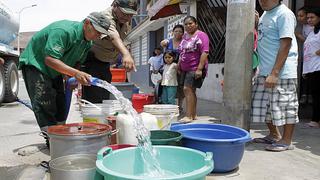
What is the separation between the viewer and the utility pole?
143 inches

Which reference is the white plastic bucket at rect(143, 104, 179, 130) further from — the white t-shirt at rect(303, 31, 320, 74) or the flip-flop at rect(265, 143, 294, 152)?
the white t-shirt at rect(303, 31, 320, 74)

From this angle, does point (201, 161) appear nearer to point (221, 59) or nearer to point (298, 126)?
point (298, 126)

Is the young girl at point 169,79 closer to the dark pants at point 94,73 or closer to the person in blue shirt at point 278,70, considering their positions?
the dark pants at point 94,73

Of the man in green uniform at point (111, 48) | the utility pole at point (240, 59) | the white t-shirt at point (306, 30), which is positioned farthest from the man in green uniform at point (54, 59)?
the white t-shirt at point (306, 30)

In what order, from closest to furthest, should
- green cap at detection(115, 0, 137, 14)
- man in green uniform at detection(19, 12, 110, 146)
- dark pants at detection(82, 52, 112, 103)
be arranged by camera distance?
man in green uniform at detection(19, 12, 110, 146)
green cap at detection(115, 0, 137, 14)
dark pants at detection(82, 52, 112, 103)

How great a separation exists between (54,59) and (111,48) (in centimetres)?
109

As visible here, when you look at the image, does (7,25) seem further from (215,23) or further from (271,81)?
(271,81)

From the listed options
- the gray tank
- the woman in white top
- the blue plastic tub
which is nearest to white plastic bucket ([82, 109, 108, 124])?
the blue plastic tub

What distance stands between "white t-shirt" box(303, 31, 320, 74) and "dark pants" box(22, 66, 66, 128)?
137 inches

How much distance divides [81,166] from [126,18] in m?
2.01

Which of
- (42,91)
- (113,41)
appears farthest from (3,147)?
(113,41)

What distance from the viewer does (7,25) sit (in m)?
8.69

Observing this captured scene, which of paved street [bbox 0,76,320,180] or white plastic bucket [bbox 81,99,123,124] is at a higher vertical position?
white plastic bucket [bbox 81,99,123,124]

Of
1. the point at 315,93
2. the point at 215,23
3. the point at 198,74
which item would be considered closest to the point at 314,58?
the point at 315,93
